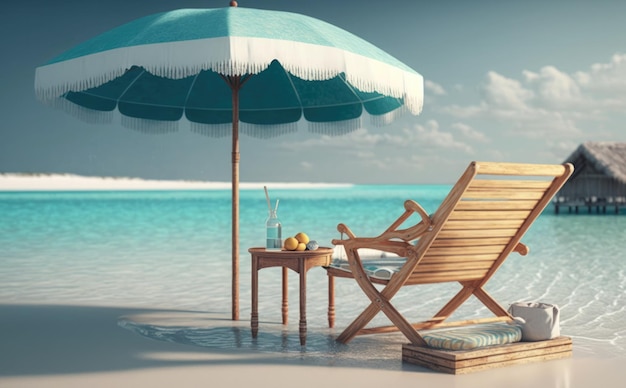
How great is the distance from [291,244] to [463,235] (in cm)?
106

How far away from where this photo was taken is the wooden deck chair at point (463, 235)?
3.77 meters

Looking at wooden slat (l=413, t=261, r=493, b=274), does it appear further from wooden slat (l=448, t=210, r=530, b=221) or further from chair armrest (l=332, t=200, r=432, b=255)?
wooden slat (l=448, t=210, r=530, b=221)

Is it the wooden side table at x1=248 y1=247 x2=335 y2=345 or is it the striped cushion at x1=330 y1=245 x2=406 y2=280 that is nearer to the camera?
the striped cushion at x1=330 y1=245 x2=406 y2=280

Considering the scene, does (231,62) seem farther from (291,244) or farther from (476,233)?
(476,233)

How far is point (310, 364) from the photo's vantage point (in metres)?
3.93

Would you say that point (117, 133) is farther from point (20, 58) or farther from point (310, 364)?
point (310, 364)

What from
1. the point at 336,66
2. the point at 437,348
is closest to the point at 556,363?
the point at 437,348

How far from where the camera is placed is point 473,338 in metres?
3.91

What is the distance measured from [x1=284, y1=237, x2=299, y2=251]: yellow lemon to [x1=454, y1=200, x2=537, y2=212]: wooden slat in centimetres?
109

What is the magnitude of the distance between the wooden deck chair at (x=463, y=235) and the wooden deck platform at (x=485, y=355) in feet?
0.35

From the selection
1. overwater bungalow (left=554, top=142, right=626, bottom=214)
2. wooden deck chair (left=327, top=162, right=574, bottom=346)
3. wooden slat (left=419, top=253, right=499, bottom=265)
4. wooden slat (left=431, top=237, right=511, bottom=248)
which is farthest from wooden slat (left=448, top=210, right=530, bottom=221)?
overwater bungalow (left=554, top=142, right=626, bottom=214)

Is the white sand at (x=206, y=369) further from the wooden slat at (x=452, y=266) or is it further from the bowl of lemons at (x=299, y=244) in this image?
the bowl of lemons at (x=299, y=244)

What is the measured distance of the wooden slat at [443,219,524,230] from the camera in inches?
155

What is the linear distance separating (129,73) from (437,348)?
141 inches
